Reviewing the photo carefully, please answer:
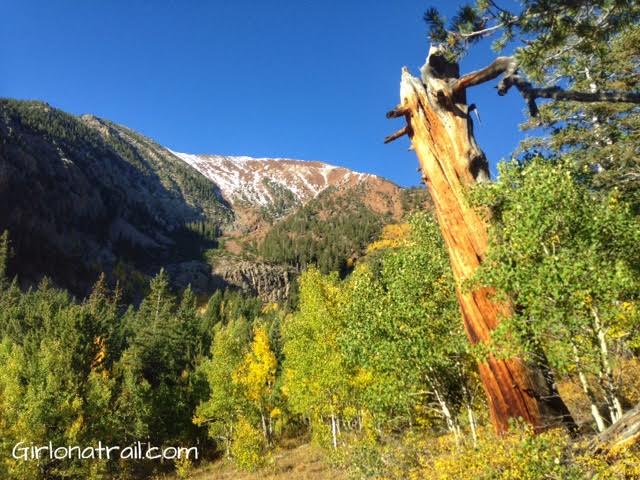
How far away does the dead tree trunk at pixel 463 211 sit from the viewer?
9.26 meters

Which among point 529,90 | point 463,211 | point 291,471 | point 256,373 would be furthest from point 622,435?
point 256,373

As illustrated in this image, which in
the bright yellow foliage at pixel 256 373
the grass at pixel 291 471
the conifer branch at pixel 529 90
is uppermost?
the conifer branch at pixel 529 90

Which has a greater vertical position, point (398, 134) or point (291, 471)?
point (398, 134)

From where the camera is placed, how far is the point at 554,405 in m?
9.20

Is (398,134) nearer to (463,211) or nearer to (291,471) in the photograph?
(463,211)

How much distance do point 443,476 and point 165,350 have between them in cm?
5235

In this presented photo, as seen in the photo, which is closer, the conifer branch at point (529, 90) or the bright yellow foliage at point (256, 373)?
the conifer branch at point (529, 90)

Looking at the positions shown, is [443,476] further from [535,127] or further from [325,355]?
[535,127]

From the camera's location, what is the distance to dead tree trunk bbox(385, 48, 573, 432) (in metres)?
9.26

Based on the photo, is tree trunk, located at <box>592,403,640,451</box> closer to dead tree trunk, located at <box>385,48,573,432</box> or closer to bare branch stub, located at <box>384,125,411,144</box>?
dead tree trunk, located at <box>385,48,573,432</box>

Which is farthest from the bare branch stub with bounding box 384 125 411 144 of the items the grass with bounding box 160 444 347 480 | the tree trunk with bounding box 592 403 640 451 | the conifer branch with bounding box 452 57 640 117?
the grass with bounding box 160 444 347 480

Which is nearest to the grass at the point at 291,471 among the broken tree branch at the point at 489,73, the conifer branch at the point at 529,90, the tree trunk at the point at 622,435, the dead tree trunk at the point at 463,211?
the dead tree trunk at the point at 463,211

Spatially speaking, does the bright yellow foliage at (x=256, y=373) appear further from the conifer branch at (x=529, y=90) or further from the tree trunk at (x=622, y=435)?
the tree trunk at (x=622, y=435)

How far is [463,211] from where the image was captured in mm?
10609
